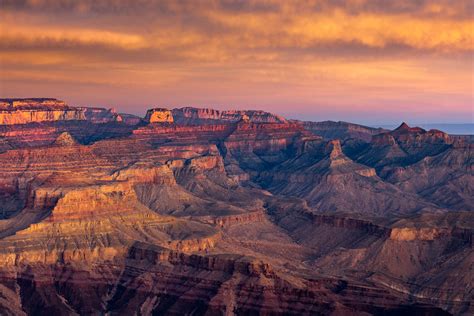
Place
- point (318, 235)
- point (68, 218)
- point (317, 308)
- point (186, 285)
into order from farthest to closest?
1. point (318, 235)
2. point (68, 218)
3. point (186, 285)
4. point (317, 308)

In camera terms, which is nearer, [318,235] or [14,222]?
[14,222]

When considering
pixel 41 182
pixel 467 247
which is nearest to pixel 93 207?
pixel 41 182

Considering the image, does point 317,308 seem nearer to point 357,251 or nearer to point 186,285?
point 186,285

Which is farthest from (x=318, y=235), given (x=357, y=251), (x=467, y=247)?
(x=467, y=247)

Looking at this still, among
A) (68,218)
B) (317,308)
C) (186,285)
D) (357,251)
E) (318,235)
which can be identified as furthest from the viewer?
(318,235)

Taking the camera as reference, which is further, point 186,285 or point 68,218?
point 68,218

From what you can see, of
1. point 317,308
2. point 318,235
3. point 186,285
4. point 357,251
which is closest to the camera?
point 317,308

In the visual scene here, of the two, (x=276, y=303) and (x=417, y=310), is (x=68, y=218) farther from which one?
(x=417, y=310)

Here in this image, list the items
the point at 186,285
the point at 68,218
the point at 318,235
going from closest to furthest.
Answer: the point at 186,285 → the point at 68,218 → the point at 318,235
